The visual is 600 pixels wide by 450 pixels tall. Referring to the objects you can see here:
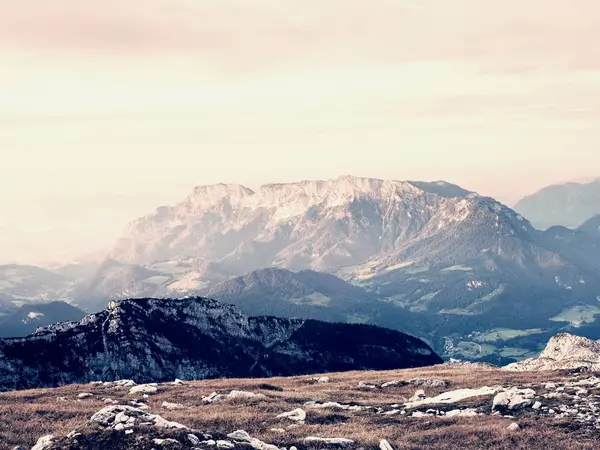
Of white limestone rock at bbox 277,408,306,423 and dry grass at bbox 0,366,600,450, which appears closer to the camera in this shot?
dry grass at bbox 0,366,600,450

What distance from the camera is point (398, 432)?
1881 inches

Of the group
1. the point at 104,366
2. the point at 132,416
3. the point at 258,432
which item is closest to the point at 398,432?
the point at 258,432

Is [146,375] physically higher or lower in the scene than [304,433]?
lower

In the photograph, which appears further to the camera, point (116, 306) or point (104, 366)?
point (116, 306)

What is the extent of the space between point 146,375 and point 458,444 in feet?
460

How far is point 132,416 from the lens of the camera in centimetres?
4125

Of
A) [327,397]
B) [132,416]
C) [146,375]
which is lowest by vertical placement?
[146,375]

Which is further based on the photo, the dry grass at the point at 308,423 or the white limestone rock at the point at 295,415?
the white limestone rock at the point at 295,415

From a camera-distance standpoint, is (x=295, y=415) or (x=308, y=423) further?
(x=295, y=415)

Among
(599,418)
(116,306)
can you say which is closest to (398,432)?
(599,418)

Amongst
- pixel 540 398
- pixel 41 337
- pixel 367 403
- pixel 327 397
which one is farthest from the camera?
pixel 41 337

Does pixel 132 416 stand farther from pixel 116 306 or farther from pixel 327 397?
pixel 116 306

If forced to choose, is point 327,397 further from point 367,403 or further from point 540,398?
point 540,398

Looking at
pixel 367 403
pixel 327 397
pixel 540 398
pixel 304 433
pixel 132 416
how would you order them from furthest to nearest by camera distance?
1. pixel 327 397
2. pixel 367 403
3. pixel 540 398
4. pixel 304 433
5. pixel 132 416
